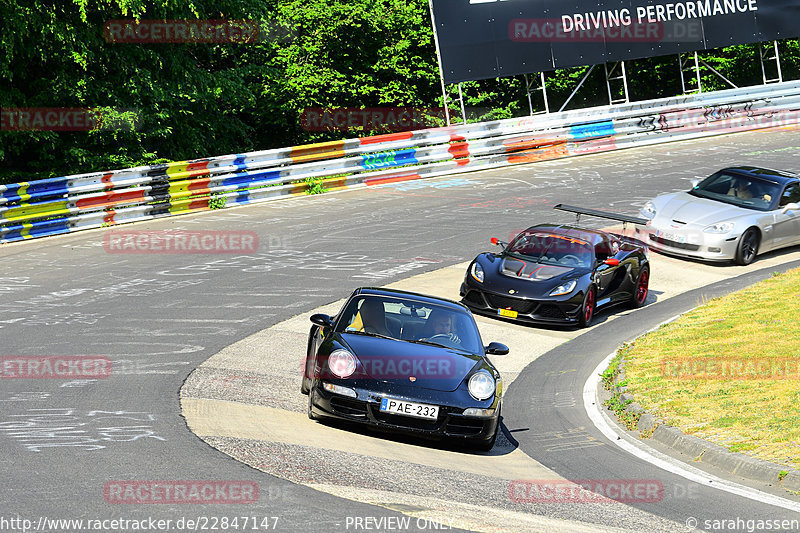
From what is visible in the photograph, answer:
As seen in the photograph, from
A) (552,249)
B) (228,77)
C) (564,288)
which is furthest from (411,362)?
(228,77)

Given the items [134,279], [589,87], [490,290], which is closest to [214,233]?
[134,279]

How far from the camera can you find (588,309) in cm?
1445

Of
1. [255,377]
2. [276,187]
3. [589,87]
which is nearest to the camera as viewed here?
[255,377]

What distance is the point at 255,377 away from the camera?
10586 millimetres

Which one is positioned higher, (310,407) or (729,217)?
(729,217)

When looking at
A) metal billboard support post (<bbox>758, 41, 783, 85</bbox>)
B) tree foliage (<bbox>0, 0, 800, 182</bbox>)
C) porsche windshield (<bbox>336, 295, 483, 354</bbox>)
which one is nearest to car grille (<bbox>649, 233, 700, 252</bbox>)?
porsche windshield (<bbox>336, 295, 483, 354</bbox>)

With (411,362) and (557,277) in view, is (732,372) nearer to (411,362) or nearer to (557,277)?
(557,277)

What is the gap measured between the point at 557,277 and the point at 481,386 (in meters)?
5.91

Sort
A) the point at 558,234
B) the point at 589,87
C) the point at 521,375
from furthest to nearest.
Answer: the point at 589,87 → the point at 558,234 → the point at 521,375

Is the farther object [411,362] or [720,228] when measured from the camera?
[720,228]

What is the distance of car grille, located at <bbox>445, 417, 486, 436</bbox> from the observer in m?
8.48

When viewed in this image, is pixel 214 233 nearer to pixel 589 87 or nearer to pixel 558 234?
pixel 558 234

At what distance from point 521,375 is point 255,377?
11.7 ft

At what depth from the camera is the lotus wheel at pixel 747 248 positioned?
18.0 meters
